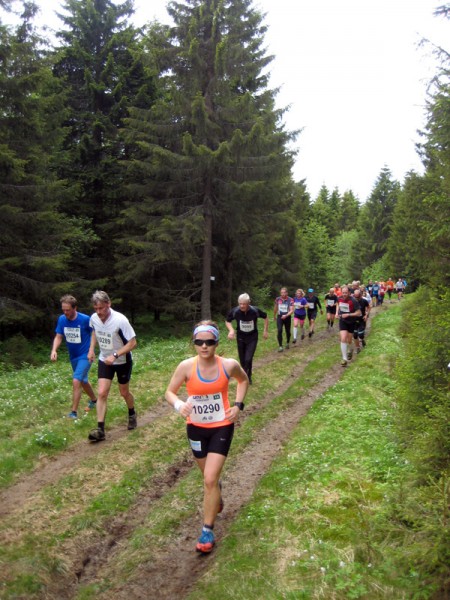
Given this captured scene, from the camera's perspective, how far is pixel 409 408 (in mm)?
6000

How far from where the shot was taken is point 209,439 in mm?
4941

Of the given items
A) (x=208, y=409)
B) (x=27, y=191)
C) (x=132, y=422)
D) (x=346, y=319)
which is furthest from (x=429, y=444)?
(x=27, y=191)

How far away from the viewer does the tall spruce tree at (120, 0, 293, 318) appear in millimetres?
20875

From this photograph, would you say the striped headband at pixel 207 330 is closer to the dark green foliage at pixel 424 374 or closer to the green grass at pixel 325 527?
the green grass at pixel 325 527

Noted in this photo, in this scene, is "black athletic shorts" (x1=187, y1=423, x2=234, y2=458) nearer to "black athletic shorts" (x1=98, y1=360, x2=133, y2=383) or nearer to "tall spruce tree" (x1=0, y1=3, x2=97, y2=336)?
"black athletic shorts" (x1=98, y1=360, x2=133, y2=383)

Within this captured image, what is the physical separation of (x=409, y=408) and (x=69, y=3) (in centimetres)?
2879

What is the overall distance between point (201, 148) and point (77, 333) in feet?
45.8

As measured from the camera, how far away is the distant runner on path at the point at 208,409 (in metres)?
4.78

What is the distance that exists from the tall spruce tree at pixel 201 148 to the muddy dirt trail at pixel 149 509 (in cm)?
1372

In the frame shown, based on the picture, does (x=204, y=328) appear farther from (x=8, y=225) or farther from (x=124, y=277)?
(x=124, y=277)

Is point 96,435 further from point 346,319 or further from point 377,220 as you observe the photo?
point 377,220

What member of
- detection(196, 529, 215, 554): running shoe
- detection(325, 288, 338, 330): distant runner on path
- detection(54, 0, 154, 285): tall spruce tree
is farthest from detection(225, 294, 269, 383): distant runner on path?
detection(54, 0, 154, 285): tall spruce tree

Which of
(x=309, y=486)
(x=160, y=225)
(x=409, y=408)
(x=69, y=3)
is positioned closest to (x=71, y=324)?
(x=309, y=486)

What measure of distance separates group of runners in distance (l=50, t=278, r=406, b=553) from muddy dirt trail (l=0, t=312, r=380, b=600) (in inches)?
10.9
